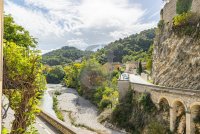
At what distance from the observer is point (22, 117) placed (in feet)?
21.9

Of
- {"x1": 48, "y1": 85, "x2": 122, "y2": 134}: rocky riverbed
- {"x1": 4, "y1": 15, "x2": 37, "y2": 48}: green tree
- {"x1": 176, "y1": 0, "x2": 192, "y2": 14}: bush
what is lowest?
{"x1": 48, "y1": 85, "x2": 122, "y2": 134}: rocky riverbed

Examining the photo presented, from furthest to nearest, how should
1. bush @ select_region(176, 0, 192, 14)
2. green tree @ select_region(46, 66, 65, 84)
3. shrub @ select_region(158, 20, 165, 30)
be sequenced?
1. green tree @ select_region(46, 66, 65, 84)
2. shrub @ select_region(158, 20, 165, 30)
3. bush @ select_region(176, 0, 192, 14)

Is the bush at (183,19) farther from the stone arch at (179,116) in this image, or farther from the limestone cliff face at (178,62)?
the stone arch at (179,116)

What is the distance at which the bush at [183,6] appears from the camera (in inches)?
1123

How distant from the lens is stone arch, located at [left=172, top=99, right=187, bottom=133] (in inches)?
726

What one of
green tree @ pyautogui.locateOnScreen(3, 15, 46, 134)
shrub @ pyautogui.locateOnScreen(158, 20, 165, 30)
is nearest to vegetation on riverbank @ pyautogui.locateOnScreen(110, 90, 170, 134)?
shrub @ pyautogui.locateOnScreen(158, 20, 165, 30)

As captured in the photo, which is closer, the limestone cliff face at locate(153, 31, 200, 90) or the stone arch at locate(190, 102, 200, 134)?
the stone arch at locate(190, 102, 200, 134)

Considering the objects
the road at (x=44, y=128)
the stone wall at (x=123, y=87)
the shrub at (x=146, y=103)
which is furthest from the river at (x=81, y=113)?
the road at (x=44, y=128)

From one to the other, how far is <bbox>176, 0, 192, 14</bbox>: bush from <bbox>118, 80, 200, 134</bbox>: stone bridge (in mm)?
9524

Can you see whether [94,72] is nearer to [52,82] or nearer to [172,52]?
[172,52]

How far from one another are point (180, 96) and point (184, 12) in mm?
13916

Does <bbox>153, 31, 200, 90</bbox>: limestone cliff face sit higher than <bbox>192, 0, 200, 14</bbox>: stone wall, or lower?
lower

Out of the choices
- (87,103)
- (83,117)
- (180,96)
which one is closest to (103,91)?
(87,103)

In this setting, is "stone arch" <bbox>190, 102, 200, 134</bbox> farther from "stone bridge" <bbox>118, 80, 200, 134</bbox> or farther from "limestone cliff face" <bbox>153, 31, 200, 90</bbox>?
"limestone cliff face" <bbox>153, 31, 200, 90</bbox>
